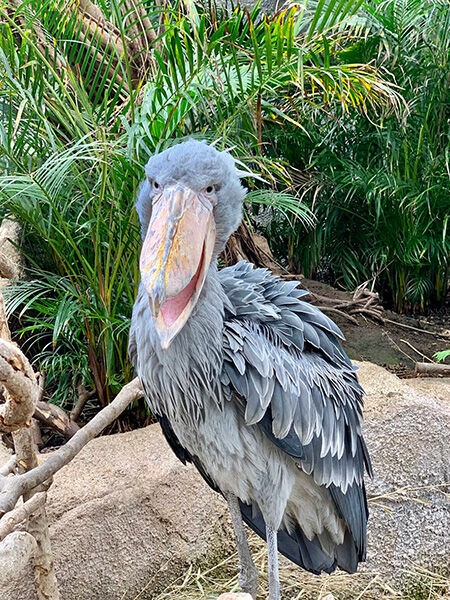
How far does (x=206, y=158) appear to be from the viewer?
1.63 m

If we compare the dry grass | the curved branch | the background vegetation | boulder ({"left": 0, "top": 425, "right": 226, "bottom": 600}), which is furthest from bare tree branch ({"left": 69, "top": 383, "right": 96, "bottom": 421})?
the curved branch

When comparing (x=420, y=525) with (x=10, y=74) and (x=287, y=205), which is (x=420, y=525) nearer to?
(x=287, y=205)

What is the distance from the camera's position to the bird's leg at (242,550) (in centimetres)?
212

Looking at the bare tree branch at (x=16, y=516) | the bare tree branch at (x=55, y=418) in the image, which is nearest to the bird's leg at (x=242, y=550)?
the bare tree branch at (x=16, y=516)

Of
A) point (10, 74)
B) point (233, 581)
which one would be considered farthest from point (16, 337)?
point (233, 581)

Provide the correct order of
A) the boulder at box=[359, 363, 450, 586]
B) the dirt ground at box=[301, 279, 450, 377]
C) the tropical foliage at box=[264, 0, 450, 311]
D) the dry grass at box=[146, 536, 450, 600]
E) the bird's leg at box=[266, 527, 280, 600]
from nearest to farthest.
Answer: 1. the bird's leg at box=[266, 527, 280, 600]
2. the dry grass at box=[146, 536, 450, 600]
3. the boulder at box=[359, 363, 450, 586]
4. the dirt ground at box=[301, 279, 450, 377]
5. the tropical foliage at box=[264, 0, 450, 311]

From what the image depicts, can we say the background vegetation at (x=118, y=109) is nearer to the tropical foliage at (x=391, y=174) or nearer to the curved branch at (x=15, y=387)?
the tropical foliage at (x=391, y=174)

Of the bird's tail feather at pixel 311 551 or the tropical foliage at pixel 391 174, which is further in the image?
the tropical foliage at pixel 391 174

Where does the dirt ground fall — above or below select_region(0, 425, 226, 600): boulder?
below

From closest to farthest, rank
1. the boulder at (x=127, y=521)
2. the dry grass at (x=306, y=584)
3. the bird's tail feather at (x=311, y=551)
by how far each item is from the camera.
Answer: the bird's tail feather at (x=311, y=551) < the boulder at (x=127, y=521) < the dry grass at (x=306, y=584)

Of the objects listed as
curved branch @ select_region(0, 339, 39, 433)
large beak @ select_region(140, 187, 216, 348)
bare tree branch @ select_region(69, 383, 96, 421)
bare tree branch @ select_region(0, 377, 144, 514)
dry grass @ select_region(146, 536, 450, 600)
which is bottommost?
dry grass @ select_region(146, 536, 450, 600)

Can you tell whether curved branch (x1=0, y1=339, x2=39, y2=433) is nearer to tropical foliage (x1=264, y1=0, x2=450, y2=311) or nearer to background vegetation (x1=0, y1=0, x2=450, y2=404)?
background vegetation (x1=0, y1=0, x2=450, y2=404)

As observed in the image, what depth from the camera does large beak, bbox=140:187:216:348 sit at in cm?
150

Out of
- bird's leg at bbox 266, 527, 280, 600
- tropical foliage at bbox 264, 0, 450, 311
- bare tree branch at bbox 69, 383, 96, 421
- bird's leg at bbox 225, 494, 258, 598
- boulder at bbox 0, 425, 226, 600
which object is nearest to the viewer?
bird's leg at bbox 266, 527, 280, 600
